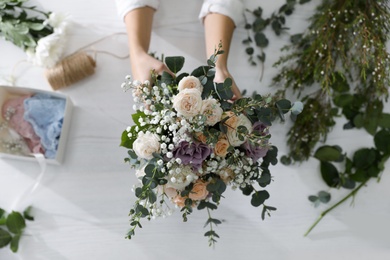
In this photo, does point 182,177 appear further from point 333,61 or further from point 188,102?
point 333,61

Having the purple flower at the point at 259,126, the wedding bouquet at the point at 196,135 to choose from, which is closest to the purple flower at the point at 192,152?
the wedding bouquet at the point at 196,135

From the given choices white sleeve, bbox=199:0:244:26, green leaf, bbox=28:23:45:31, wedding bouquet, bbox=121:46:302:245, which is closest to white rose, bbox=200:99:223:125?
wedding bouquet, bbox=121:46:302:245

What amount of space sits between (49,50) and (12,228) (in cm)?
50

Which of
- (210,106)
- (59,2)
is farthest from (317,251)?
(59,2)

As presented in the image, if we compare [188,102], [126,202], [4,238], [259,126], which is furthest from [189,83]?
[4,238]

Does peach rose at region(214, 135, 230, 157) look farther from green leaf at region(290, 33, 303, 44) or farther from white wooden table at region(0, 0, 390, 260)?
green leaf at region(290, 33, 303, 44)

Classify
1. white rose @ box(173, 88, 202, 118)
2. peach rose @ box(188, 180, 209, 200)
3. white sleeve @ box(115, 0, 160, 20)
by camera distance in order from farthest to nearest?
white sleeve @ box(115, 0, 160, 20)
peach rose @ box(188, 180, 209, 200)
white rose @ box(173, 88, 202, 118)

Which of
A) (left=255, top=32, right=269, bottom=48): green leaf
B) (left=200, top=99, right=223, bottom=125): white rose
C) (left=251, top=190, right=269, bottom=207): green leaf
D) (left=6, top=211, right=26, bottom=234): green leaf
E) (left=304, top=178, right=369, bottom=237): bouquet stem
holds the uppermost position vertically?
(left=255, top=32, right=269, bottom=48): green leaf

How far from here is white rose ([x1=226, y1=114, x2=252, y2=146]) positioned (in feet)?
2.38

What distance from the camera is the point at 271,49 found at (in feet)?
4.00

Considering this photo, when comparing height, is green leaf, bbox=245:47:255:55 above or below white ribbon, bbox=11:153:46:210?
above

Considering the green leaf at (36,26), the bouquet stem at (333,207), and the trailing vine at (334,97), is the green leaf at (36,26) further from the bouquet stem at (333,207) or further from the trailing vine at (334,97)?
the bouquet stem at (333,207)

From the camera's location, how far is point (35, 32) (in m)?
1.17

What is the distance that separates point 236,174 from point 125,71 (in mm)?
549
